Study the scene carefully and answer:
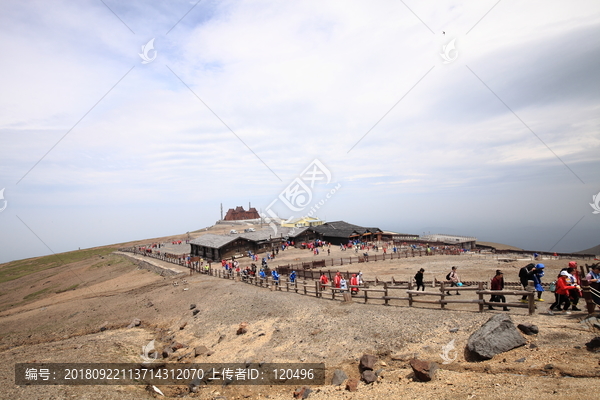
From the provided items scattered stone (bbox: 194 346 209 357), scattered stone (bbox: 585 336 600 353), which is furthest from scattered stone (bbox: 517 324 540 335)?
scattered stone (bbox: 194 346 209 357)

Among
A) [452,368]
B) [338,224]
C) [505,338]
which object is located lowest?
[452,368]

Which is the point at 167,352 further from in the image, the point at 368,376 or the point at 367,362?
the point at 368,376

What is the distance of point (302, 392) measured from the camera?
383 inches

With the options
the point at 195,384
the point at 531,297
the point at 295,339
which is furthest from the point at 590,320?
the point at 195,384

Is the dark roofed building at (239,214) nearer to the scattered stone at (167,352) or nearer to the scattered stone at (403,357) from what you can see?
the scattered stone at (167,352)

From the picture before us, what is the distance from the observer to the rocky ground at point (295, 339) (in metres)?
7.80

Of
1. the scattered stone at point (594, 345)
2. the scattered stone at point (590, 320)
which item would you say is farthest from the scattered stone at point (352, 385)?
the scattered stone at point (590, 320)

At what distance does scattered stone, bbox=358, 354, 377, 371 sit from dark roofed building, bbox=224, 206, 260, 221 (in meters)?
121

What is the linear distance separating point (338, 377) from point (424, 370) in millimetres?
2918

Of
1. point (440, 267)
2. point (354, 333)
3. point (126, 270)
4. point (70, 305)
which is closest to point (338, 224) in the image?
point (440, 267)

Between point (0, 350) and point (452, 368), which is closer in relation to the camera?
point (452, 368)

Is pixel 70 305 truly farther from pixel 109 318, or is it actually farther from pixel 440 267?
pixel 440 267

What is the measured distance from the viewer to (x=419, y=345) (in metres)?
10.5

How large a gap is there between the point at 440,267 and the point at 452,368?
2447cm
